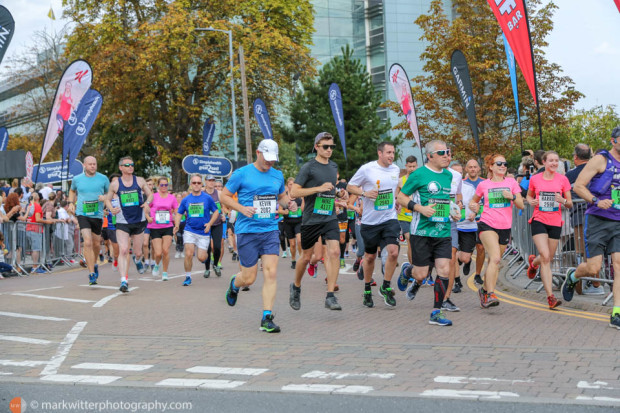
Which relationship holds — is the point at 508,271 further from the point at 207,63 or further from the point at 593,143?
the point at 593,143

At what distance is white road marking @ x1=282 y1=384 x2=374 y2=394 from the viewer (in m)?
5.39

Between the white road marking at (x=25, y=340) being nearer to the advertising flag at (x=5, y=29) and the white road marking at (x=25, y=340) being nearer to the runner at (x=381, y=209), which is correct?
the runner at (x=381, y=209)

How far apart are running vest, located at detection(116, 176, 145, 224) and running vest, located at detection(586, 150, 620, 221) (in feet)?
A: 24.5

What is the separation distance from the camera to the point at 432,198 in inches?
339

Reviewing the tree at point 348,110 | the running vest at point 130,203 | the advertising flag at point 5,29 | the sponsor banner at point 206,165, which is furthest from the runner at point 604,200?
the tree at point 348,110

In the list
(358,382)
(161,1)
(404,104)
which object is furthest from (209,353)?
(161,1)

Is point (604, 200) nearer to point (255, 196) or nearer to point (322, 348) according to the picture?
point (322, 348)

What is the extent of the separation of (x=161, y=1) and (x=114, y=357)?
31.2 metres

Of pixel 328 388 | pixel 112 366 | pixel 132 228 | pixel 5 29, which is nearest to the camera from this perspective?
pixel 328 388

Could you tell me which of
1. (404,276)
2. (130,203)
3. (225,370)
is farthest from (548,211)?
(130,203)

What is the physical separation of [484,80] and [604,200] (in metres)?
26.9

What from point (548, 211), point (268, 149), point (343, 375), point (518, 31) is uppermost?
point (518, 31)

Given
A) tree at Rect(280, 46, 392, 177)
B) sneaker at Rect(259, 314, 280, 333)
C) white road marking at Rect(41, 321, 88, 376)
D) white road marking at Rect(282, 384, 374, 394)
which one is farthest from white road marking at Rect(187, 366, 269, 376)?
tree at Rect(280, 46, 392, 177)

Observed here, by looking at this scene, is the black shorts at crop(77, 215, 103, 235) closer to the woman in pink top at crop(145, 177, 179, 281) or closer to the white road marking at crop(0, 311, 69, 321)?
the woman in pink top at crop(145, 177, 179, 281)
